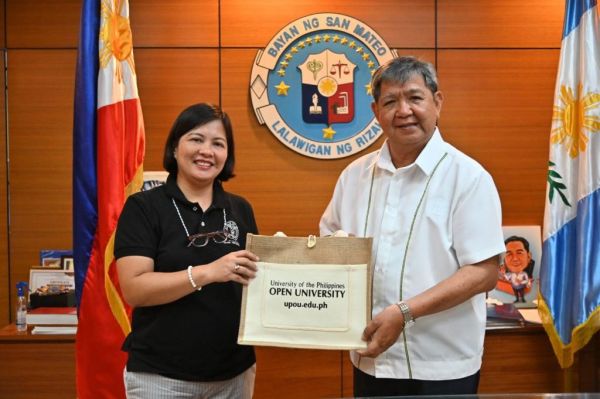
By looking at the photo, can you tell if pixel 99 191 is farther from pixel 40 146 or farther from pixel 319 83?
pixel 319 83

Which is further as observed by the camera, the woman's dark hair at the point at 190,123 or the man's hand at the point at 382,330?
the woman's dark hair at the point at 190,123

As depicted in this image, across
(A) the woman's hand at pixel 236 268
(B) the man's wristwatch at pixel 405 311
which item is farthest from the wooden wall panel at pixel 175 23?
(B) the man's wristwatch at pixel 405 311

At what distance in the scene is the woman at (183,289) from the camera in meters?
1.80

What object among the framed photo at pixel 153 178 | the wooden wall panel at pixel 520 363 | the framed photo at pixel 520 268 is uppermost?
the framed photo at pixel 153 178

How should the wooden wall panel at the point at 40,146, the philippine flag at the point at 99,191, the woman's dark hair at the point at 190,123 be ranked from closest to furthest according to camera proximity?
the woman's dark hair at the point at 190,123
the philippine flag at the point at 99,191
the wooden wall panel at the point at 40,146

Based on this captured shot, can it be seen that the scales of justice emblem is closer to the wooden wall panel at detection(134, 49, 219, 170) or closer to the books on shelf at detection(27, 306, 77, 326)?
the wooden wall panel at detection(134, 49, 219, 170)

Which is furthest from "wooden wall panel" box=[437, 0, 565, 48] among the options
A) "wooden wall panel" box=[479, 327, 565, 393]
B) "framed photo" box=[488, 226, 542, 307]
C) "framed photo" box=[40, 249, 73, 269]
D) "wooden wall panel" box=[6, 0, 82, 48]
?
"framed photo" box=[40, 249, 73, 269]

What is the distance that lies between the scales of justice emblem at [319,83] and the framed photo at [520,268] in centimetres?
101

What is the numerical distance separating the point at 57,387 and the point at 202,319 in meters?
1.63

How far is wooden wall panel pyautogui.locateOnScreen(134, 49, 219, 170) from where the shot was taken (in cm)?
359

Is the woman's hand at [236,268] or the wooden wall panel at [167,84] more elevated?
the wooden wall panel at [167,84]

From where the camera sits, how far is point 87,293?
295cm

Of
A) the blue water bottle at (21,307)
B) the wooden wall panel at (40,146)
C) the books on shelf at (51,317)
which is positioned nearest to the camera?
the books on shelf at (51,317)

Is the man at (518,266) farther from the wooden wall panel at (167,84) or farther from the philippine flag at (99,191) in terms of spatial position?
the philippine flag at (99,191)
